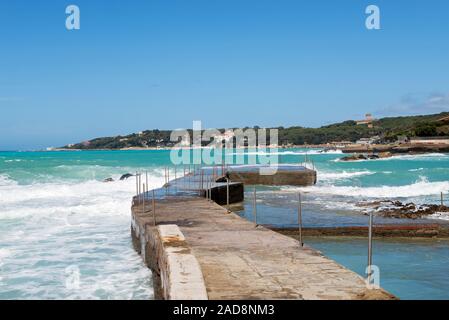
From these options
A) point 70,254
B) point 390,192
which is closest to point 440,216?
point 70,254

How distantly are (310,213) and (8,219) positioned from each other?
1103 cm

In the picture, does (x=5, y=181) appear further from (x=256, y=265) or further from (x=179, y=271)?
(x=179, y=271)

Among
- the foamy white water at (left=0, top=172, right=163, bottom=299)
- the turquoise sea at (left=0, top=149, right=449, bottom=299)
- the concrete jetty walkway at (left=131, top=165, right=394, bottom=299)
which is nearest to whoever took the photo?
the concrete jetty walkway at (left=131, top=165, right=394, bottom=299)

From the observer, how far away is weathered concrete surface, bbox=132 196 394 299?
19.1 ft

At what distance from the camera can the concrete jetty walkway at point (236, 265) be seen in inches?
228

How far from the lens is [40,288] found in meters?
9.89

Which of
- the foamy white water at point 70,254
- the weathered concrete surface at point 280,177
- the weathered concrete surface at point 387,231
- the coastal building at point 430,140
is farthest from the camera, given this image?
the coastal building at point 430,140

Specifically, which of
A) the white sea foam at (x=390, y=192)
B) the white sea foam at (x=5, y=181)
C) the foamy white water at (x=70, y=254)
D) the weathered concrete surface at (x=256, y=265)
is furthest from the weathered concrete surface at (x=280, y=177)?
the weathered concrete surface at (x=256, y=265)

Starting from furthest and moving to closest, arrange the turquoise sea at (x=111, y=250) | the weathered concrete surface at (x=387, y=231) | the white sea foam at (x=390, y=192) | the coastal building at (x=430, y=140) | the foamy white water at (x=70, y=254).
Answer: the coastal building at (x=430, y=140)
the white sea foam at (x=390, y=192)
the weathered concrete surface at (x=387, y=231)
the foamy white water at (x=70, y=254)
the turquoise sea at (x=111, y=250)

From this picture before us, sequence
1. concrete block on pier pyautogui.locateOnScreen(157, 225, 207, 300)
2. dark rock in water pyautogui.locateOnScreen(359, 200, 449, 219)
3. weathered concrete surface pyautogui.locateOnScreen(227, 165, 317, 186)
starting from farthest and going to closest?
weathered concrete surface pyautogui.locateOnScreen(227, 165, 317, 186) < dark rock in water pyautogui.locateOnScreen(359, 200, 449, 219) < concrete block on pier pyautogui.locateOnScreen(157, 225, 207, 300)

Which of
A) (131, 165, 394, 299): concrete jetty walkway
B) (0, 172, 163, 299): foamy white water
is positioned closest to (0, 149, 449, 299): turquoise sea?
(0, 172, 163, 299): foamy white water

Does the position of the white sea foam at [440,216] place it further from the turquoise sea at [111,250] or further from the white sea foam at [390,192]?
the white sea foam at [390,192]

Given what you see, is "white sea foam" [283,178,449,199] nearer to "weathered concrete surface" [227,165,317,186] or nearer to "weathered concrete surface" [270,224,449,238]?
"weathered concrete surface" [227,165,317,186]
